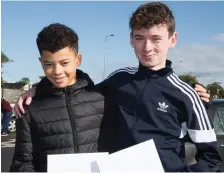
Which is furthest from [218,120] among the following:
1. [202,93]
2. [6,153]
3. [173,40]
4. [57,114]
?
[6,153]

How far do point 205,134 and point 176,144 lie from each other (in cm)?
18

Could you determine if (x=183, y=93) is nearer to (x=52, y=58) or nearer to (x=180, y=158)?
(x=180, y=158)

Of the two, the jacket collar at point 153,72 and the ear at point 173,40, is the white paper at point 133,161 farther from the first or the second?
the ear at point 173,40

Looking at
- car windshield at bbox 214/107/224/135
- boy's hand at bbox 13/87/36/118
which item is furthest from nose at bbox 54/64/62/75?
car windshield at bbox 214/107/224/135

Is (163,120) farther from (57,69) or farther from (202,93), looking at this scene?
(57,69)

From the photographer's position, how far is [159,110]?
2.05m

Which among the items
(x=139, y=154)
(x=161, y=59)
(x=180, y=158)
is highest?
(x=161, y=59)

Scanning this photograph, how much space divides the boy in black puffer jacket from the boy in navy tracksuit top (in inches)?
4.8

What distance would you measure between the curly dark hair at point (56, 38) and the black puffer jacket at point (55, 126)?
210 mm

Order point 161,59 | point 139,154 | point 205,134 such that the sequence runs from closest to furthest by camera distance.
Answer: point 139,154 < point 205,134 < point 161,59

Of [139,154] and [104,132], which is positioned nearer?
[139,154]

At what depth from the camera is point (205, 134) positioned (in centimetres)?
196

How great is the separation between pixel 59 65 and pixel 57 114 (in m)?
0.27

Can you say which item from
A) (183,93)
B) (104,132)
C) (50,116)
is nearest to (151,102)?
(183,93)
